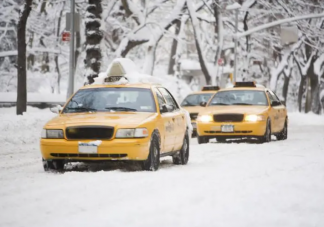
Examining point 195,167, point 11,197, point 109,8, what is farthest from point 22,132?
point 109,8

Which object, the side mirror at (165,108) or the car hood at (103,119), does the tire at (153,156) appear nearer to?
the car hood at (103,119)

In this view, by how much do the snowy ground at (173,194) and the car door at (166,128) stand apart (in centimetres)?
38

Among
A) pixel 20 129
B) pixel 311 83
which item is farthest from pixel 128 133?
pixel 311 83

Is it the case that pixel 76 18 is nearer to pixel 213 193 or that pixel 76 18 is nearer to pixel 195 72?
pixel 213 193

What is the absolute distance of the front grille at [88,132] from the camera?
12.3 m

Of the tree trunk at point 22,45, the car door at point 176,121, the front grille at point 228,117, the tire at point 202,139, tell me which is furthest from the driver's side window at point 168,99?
the tree trunk at point 22,45

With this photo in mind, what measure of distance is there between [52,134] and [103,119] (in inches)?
31.5

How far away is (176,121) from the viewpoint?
14352 mm

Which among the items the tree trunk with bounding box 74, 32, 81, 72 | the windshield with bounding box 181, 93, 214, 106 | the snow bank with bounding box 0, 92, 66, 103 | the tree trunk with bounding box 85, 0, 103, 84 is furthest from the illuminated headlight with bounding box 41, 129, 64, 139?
the tree trunk with bounding box 74, 32, 81, 72

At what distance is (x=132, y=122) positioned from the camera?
12375mm

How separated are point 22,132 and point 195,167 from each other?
9.81m

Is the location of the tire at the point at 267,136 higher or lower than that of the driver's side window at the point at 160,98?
lower

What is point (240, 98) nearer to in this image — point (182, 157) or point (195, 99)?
point (195, 99)

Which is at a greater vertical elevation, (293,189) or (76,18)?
(76,18)
